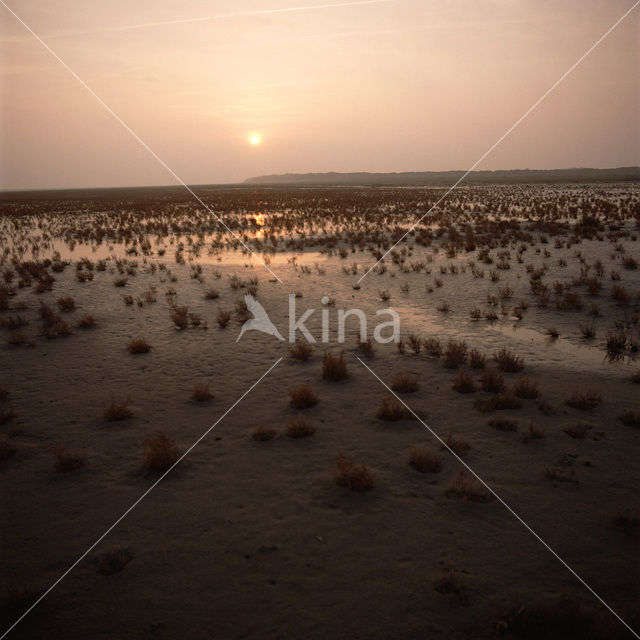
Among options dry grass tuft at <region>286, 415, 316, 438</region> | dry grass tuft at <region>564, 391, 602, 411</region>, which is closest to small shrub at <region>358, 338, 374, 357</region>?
dry grass tuft at <region>286, 415, 316, 438</region>

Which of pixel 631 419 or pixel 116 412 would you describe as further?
pixel 116 412

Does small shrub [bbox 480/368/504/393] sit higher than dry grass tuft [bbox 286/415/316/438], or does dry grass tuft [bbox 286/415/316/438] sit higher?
small shrub [bbox 480/368/504/393]

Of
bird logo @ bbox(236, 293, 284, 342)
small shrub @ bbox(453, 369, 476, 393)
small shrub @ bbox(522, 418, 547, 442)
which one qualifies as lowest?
small shrub @ bbox(522, 418, 547, 442)

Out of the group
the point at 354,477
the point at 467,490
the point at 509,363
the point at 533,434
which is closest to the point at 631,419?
the point at 533,434

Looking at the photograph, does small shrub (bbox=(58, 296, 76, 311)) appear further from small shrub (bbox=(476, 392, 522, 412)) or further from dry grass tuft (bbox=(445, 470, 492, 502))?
dry grass tuft (bbox=(445, 470, 492, 502))

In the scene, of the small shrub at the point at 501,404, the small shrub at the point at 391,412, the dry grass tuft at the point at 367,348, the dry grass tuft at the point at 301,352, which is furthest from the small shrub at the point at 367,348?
the small shrub at the point at 501,404
